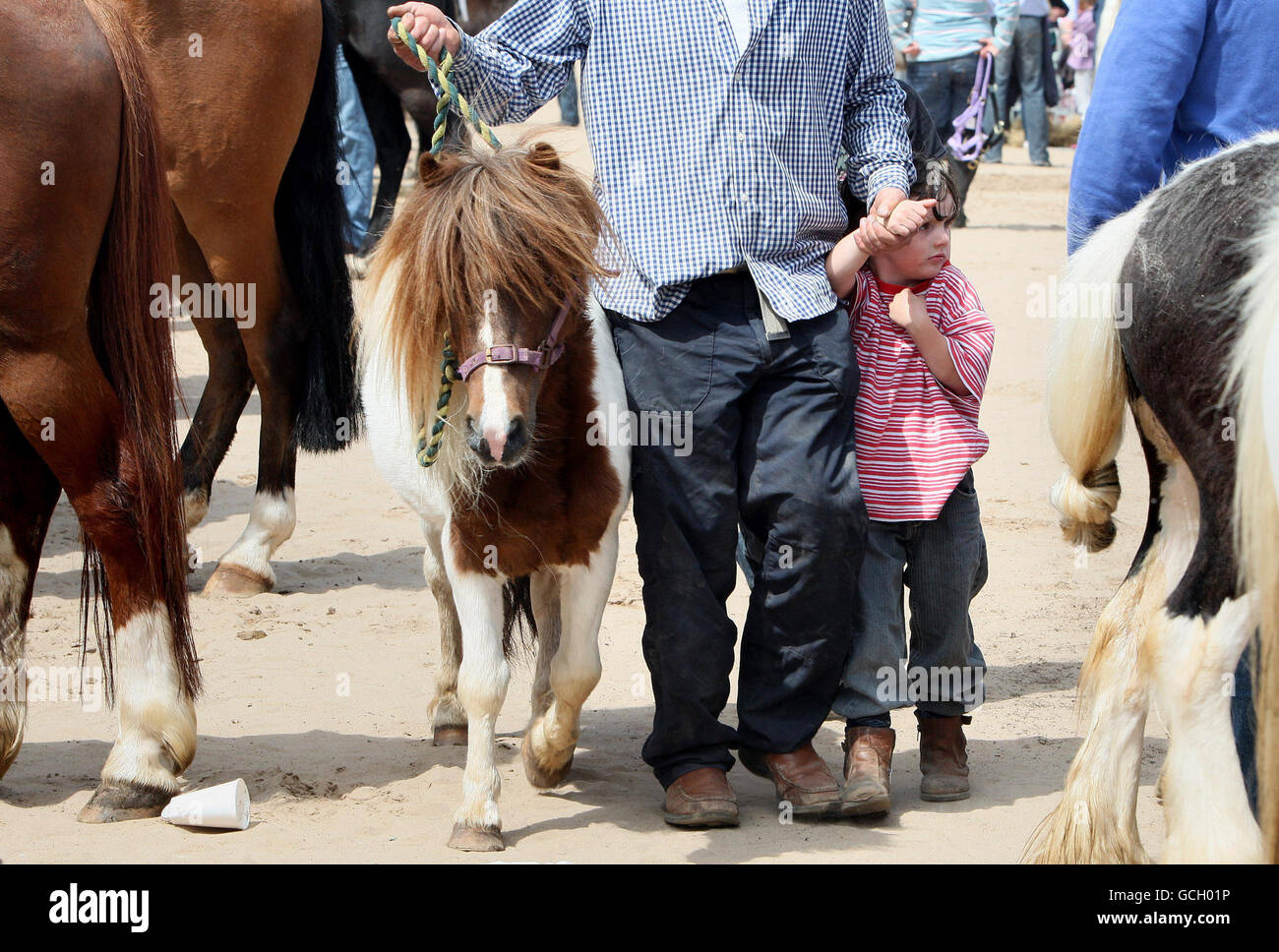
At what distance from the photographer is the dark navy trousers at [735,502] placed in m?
3.31

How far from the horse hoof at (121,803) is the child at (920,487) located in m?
1.72

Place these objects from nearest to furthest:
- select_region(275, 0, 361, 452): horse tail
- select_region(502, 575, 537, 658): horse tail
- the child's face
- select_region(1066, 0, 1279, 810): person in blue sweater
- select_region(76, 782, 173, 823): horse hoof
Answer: select_region(1066, 0, 1279, 810): person in blue sweater < select_region(76, 782, 173, 823): horse hoof < the child's face < select_region(502, 575, 537, 658): horse tail < select_region(275, 0, 361, 452): horse tail

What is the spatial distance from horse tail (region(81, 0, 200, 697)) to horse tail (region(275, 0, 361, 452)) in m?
1.81

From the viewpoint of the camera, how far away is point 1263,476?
2.35 m

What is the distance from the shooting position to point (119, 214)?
3439 mm

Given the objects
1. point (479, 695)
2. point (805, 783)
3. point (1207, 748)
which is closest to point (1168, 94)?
point (1207, 748)

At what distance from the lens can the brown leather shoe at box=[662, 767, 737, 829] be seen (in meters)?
3.33

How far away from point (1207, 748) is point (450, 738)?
87.5 inches

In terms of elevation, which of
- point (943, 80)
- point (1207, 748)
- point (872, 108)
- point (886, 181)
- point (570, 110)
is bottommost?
point (1207, 748)

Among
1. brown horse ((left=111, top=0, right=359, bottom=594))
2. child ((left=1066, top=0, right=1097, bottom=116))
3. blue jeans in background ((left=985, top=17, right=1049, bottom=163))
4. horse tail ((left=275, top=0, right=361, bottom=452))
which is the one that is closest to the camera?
brown horse ((left=111, top=0, right=359, bottom=594))

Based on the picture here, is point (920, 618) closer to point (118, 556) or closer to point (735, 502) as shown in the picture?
point (735, 502)

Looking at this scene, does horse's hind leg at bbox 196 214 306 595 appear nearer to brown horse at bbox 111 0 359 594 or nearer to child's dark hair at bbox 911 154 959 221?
brown horse at bbox 111 0 359 594

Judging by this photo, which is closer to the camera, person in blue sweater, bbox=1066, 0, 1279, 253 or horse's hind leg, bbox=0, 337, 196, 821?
person in blue sweater, bbox=1066, 0, 1279, 253

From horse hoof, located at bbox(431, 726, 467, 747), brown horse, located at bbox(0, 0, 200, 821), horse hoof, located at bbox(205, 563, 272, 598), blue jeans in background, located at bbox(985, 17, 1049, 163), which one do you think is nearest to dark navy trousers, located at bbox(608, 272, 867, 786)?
horse hoof, located at bbox(431, 726, 467, 747)
